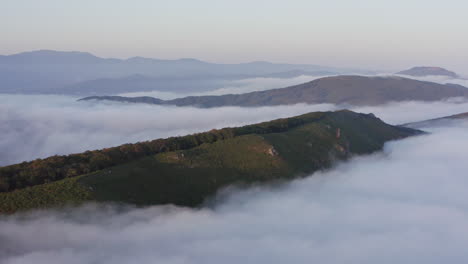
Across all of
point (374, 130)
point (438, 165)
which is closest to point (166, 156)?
point (438, 165)

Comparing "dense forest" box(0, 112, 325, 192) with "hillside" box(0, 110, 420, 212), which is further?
"dense forest" box(0, 112, 325, 192)

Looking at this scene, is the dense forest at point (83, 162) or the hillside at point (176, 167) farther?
the dense forest at point (83, 162)

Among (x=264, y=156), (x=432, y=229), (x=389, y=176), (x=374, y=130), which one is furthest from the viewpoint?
(x=374, y=130)

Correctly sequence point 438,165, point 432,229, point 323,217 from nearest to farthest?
1. point 432,229
2. point 323,217
3. point 438,165

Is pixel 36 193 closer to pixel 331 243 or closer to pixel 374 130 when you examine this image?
pixel 331 243

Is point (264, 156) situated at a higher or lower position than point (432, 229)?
higher

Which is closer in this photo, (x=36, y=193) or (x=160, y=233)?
(x=160, y=233)
